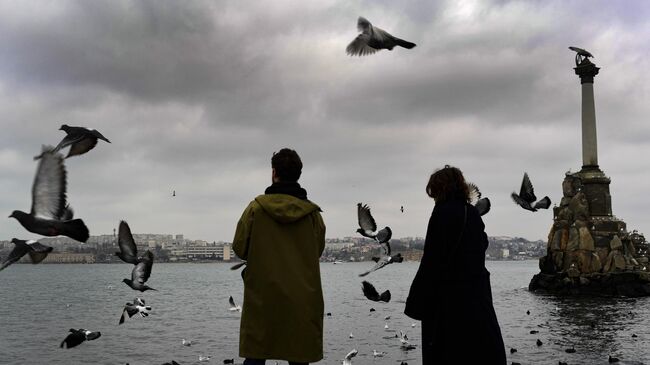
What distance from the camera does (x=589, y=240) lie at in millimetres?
62031

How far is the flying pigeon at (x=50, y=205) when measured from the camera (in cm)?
676

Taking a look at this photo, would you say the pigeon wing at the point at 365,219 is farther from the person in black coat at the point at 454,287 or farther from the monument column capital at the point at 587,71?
the monument column capital at the point at 587,71

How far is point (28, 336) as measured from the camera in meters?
38.2

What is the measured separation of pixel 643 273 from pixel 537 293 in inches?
432

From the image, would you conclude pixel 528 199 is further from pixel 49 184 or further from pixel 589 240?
pixel 589 240

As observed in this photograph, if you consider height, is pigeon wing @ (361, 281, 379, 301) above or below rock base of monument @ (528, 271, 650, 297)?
above

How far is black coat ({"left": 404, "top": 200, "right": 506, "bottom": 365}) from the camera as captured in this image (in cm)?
546

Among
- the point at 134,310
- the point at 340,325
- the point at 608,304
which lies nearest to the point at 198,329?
the point at 340,325

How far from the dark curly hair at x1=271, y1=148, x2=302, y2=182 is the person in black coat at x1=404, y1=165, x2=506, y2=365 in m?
1.19

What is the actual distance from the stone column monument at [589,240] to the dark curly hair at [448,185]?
5888 cm

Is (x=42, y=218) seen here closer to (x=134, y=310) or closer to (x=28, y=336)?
(x=134, y=310)

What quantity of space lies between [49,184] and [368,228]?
6.05 meters

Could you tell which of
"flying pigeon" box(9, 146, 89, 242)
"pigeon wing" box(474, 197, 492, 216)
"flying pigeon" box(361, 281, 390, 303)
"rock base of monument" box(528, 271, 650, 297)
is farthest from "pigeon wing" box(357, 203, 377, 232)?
"rock base of monument" box(528, 271, 650, 297)

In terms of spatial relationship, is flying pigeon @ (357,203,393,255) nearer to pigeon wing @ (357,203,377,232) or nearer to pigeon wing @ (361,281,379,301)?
pigeon wing @ (357,203,377,232)
